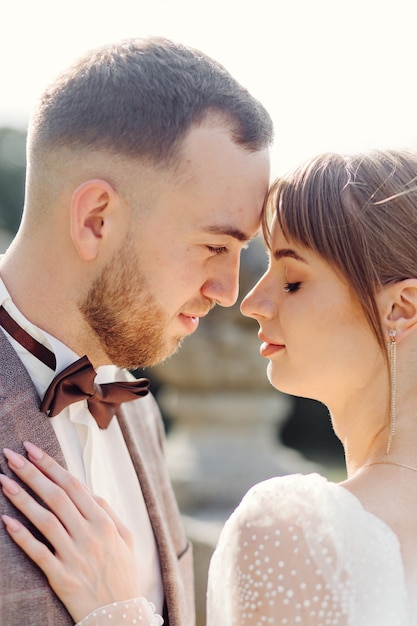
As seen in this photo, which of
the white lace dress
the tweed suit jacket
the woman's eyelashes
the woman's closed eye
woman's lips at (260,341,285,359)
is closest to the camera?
the white lace dress

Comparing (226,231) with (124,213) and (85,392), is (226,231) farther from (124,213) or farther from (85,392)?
(85,392)

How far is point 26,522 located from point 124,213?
0.98m

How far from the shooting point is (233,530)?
207cm

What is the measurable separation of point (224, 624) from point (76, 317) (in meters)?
1.03

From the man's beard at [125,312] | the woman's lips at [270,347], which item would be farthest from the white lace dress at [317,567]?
the man's beard at [125,312]

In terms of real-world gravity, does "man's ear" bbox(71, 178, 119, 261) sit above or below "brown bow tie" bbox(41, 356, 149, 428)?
above

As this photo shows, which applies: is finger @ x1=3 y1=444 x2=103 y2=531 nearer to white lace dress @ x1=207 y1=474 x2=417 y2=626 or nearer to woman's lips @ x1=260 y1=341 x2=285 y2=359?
white lace dress @ x1=207 y1=474 x2=417 y2=626

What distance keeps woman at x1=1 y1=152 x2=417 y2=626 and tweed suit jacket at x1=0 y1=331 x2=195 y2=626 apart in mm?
43

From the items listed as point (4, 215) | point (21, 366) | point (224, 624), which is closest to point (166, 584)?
point (224, 624)

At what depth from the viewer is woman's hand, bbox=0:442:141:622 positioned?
7.03 feet

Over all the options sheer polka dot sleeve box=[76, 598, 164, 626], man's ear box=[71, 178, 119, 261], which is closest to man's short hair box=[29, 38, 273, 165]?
man's ear box=[71, 178, 119, 261]

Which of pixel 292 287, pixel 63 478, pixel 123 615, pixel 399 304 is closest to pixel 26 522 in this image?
pixel 63 478

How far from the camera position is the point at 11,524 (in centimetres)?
213

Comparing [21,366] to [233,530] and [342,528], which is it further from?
[342,528]
